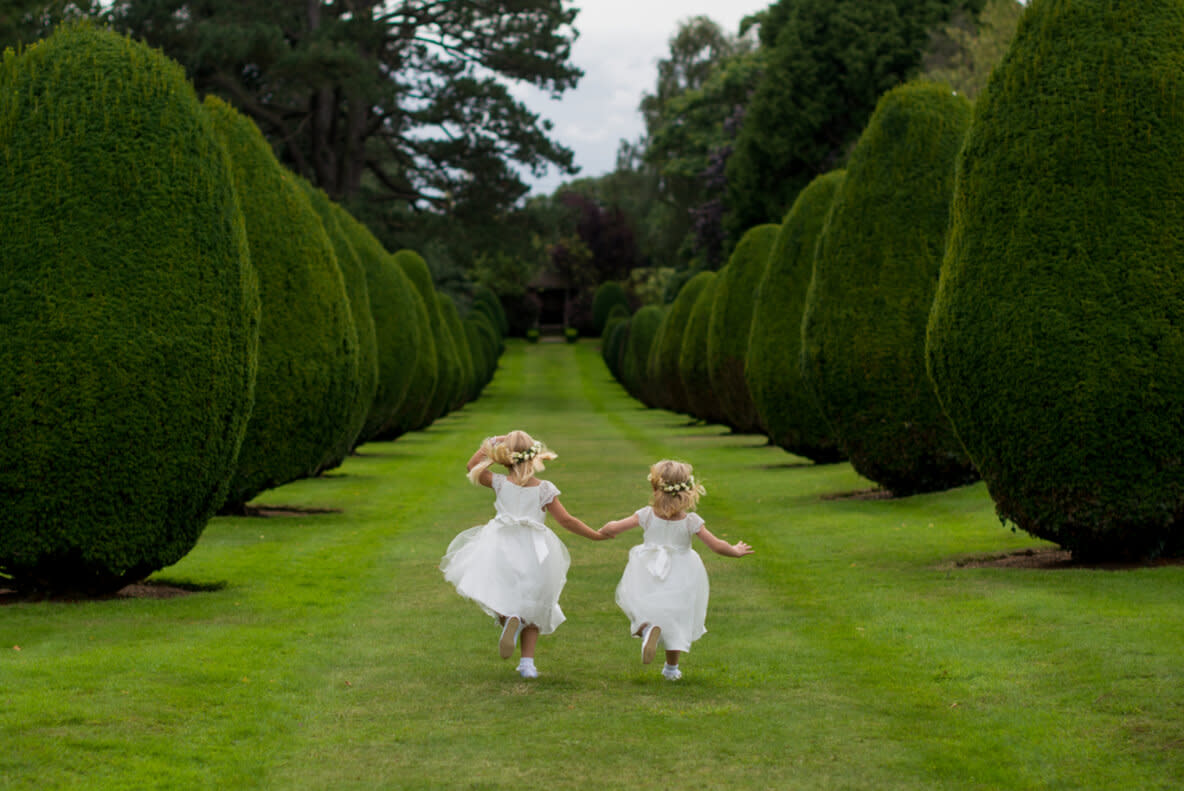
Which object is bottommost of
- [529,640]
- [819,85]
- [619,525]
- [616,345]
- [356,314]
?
[616,345]

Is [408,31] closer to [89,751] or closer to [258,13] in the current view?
[258,13]

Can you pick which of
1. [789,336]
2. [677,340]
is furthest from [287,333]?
[677,340]

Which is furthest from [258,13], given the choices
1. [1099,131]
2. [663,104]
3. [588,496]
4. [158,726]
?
[663,104]

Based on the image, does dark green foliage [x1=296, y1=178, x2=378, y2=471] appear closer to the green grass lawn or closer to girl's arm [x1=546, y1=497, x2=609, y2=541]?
the green grass lawn

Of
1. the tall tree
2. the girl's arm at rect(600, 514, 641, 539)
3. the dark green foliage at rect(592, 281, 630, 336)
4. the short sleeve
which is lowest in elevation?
the girl's arm at rect(600, 514, 641, 539)

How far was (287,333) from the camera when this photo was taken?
1580 cm

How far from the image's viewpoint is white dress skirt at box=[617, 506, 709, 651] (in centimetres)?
742

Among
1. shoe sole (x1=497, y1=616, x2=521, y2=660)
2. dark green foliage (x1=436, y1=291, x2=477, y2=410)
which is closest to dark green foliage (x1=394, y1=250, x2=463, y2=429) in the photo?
dark green foliage (x1=436, y1=291, x2=477, y2=410)

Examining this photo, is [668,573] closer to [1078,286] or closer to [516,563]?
[516,563]

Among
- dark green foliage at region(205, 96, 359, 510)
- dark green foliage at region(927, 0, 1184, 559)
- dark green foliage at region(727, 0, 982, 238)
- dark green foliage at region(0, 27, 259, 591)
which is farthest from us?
dark green foliage at region(727, 0, 982, 238)

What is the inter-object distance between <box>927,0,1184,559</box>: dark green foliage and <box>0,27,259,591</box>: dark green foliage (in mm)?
5696

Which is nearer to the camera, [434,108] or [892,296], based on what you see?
[892,296]

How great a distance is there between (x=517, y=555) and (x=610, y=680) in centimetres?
83

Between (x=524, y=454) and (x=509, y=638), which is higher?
(x=524, y=454)
